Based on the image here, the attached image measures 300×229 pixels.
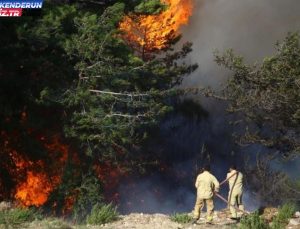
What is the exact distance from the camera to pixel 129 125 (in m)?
Answer: 16.7

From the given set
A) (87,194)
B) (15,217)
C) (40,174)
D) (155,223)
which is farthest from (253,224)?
(40,174)

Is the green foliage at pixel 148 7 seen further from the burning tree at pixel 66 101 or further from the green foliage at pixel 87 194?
the green foliage at pixel 87 194

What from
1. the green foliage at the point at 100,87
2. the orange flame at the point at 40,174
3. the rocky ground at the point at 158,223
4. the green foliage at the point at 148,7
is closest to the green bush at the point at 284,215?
the rocky ground at the point at 158,223

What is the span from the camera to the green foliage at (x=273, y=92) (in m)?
12.2

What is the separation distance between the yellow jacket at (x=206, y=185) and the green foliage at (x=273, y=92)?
2233 mm

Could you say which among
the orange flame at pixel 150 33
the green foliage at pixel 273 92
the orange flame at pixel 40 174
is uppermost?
the orange flame at pixel 150 33

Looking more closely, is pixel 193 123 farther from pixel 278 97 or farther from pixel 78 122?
pixel 278 97

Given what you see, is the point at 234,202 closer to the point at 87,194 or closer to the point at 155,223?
the point at 155,223

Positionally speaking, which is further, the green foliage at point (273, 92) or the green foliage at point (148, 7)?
the green foliage at point (148, 7)

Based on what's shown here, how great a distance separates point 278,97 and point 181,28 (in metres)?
34.9

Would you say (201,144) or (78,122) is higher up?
(201,144)

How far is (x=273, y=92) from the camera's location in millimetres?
12492

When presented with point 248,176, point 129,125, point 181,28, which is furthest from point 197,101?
point 129,125

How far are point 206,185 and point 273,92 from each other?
3.10 meters
